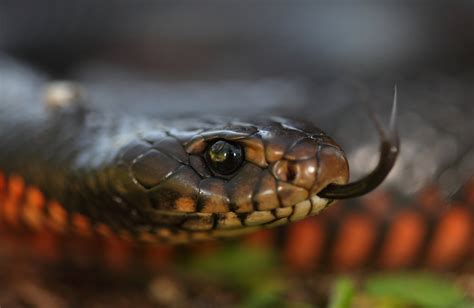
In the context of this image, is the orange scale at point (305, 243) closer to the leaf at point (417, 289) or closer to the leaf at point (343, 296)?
the leaf at point (417, 289)

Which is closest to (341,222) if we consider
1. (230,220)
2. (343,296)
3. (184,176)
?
(343,296)

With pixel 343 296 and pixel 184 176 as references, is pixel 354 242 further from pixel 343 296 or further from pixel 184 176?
pixel 184 176

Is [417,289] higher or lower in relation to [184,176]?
lower

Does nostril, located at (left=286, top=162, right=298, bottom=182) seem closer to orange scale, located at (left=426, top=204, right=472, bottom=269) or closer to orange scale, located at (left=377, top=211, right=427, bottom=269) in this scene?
orange scale, located at (left=377, top=211, right=427, bottom=269)

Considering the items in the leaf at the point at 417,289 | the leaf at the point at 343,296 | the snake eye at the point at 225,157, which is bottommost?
the leaf at the point at 417,289

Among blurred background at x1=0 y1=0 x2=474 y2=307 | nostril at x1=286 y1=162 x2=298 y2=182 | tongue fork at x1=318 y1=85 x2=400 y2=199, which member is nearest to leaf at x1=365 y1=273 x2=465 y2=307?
blurred background at x1=0 y1=0 x2=474 y2=307

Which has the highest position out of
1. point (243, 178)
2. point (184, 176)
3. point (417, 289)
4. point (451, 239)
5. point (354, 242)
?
point (184, 176)

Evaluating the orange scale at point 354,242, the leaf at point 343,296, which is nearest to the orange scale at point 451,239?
the orange scale at point 354,242
